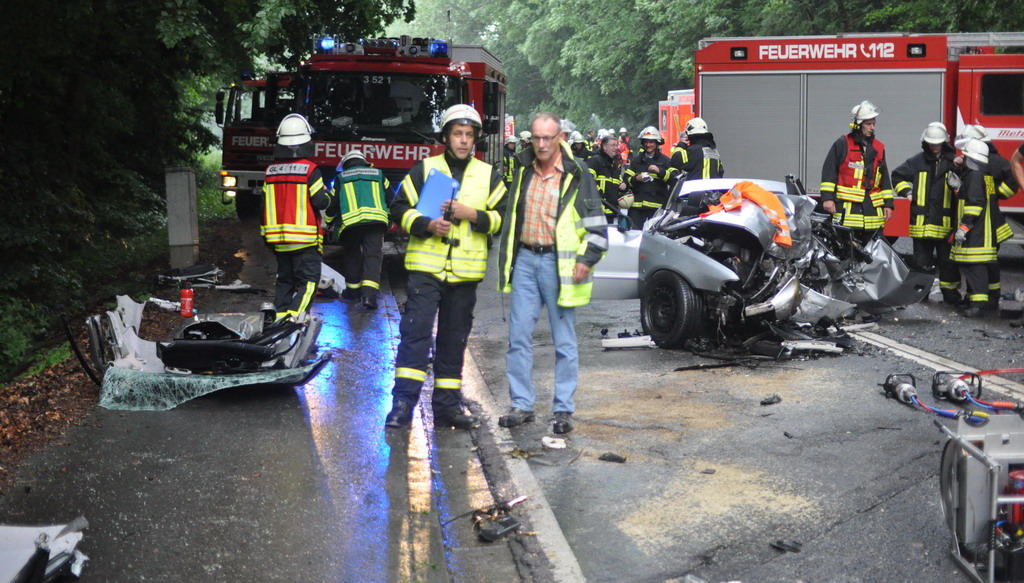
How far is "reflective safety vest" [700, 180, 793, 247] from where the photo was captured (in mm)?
8875

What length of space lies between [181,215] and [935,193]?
8.83 metres

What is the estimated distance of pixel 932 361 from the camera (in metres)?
8.53

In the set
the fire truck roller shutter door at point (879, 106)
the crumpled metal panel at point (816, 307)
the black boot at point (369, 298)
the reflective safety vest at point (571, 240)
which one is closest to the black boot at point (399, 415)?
the reflective safety vest at point (571, 240)

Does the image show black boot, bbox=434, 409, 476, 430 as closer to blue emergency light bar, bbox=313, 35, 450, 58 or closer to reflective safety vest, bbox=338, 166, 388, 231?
reflective safety vest, bbox=338, 166, 388, 231

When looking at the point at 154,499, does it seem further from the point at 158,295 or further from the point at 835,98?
the point at 835,98

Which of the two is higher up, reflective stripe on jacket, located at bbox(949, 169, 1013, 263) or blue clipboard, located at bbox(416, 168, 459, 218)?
blue clipboard, located at bbox(416, 168, 459, 218)

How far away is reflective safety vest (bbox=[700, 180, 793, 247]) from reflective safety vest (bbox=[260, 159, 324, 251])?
321 cm

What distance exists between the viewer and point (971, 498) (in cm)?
405

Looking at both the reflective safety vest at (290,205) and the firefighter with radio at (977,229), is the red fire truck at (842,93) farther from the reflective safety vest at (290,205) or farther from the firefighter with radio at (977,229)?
the reflective safety vest at (290,205)

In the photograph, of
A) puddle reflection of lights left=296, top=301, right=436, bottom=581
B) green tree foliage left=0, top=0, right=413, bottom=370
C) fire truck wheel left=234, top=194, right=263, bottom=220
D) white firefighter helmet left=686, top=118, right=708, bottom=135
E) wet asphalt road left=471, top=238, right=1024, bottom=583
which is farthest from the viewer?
fire truck wheel left=234, top=194, right=263, bottom=220

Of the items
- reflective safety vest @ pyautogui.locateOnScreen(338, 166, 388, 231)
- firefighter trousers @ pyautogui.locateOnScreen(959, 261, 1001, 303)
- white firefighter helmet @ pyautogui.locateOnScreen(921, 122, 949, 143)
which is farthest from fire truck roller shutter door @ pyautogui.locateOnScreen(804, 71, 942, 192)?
reflective safety vest @ pyautogui.locateOnScreen(338, 166, 388, 231)

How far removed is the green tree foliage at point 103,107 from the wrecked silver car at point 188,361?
2940 mm

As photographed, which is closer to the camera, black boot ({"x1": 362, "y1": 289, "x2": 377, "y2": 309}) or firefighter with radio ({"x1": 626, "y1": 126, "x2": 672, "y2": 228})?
black boot ({"x1": 362, "y1": 289, "x2": 377, "y2": 309})

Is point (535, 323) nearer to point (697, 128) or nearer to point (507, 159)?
point (697, 128)
